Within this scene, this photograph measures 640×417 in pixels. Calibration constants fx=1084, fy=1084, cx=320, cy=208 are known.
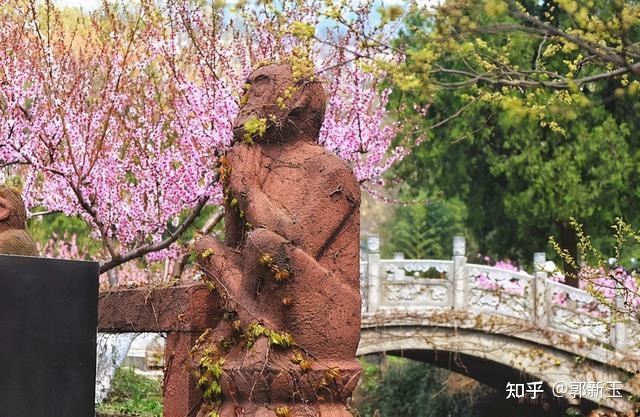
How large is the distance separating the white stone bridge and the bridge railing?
0.05 feet

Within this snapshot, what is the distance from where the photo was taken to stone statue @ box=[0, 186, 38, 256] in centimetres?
774

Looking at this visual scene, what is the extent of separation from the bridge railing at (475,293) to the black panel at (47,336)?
11.4 m

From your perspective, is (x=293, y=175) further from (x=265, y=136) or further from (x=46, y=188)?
(x=46, y=188)

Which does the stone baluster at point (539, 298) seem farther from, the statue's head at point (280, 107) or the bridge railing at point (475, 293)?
the statue's head at point (280, 107)

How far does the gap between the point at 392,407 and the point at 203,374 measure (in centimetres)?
1439

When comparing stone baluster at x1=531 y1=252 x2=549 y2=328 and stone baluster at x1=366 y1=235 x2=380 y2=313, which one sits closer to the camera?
stone baluster at x1=531 y1=252 x2=549 y2=328

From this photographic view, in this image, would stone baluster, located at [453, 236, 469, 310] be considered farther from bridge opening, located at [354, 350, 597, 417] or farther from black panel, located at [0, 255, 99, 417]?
black panel, located at [0, 255, 99, 417]

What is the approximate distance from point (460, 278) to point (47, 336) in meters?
12.1

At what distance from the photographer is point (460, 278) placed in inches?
674

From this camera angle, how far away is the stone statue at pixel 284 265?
6.09 m

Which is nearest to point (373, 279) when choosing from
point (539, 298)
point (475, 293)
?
point (475, 293)

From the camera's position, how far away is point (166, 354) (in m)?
6.85

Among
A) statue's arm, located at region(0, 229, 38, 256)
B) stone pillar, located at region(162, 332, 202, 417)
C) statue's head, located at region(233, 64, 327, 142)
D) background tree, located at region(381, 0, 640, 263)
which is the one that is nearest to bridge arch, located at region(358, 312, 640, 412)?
background tree, located at region(381, 0, 640, 263)

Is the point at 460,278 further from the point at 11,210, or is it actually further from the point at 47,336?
the point at 47,336
